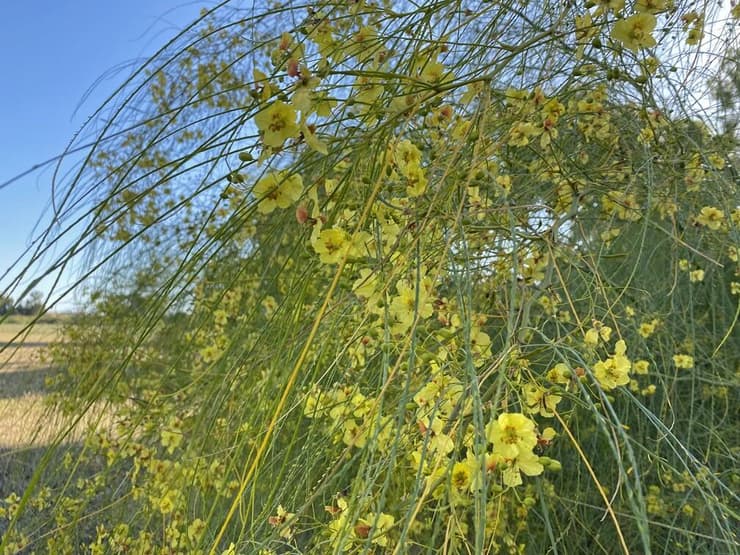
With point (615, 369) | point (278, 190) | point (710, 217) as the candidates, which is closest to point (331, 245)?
point (278, 190)

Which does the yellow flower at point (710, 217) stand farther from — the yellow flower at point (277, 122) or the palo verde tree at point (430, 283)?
the yellow flower at point (277, 122)

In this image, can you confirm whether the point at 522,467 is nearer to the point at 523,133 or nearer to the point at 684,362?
the point at 523,133

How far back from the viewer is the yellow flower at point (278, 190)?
0.60 meters

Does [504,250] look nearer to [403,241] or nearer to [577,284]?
[403,241]

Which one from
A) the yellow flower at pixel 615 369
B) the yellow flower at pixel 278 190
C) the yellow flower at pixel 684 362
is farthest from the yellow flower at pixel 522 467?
the yellow flower at pixel 684 362

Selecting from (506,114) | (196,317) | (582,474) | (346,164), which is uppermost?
(506,114)

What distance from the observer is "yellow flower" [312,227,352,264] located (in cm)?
60

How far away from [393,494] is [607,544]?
0.75 m

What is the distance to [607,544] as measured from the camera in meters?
1.39

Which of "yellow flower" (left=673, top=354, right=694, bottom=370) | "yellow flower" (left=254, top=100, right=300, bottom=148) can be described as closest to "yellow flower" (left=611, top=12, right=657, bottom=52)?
"yellow flower" (left=254, top=100, right=300, bottom=148)

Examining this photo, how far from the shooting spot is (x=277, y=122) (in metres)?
0.54

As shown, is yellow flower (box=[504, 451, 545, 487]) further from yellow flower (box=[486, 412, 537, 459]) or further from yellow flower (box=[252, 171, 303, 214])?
yellow flower (box=[252, 171, 303, 214])

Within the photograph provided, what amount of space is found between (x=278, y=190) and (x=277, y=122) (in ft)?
0.27

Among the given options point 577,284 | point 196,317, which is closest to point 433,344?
point 577,284
